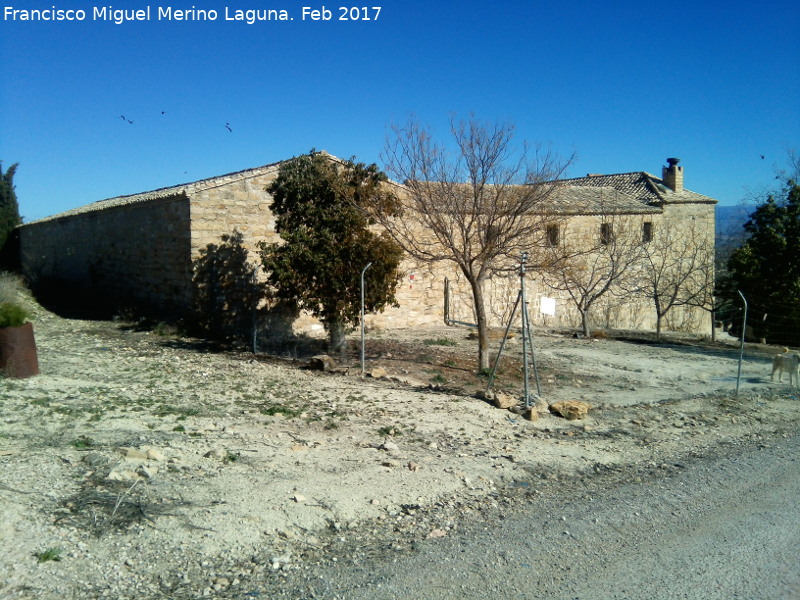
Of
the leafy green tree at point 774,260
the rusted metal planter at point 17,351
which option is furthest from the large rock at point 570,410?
the leafy green tree at point 774,260

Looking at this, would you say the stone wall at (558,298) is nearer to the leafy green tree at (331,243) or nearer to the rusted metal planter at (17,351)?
the leafy green tree at (331,243)

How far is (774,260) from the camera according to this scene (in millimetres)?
20750

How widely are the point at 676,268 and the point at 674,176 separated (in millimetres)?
6430

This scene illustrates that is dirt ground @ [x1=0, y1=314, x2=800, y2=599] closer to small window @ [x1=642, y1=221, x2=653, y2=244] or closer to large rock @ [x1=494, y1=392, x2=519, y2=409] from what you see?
large rock @ [x1=494, y1=392, x2=519, y2=409]

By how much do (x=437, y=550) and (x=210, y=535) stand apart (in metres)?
1.75

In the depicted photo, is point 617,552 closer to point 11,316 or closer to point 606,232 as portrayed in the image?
point 11,316

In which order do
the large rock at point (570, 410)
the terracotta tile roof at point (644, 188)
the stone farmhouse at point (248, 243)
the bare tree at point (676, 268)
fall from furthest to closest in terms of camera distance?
1. the terracotta tile roof at point (644, 188)
2. the bare tree at point (676, 268)
3. the stone farmhouse at point (248, 243)
4. the large rock at point (570, 410)

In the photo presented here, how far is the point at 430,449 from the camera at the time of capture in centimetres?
759

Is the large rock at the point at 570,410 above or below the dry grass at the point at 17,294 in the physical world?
below

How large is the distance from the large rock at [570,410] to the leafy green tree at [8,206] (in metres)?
30.7

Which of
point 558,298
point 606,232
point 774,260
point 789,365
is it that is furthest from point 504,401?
point 774,260

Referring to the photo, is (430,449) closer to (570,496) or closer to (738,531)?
(570,496)

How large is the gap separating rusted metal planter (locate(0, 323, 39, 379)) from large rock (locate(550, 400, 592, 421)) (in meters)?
7.42

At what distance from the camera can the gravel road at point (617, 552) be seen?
4.43 meters
